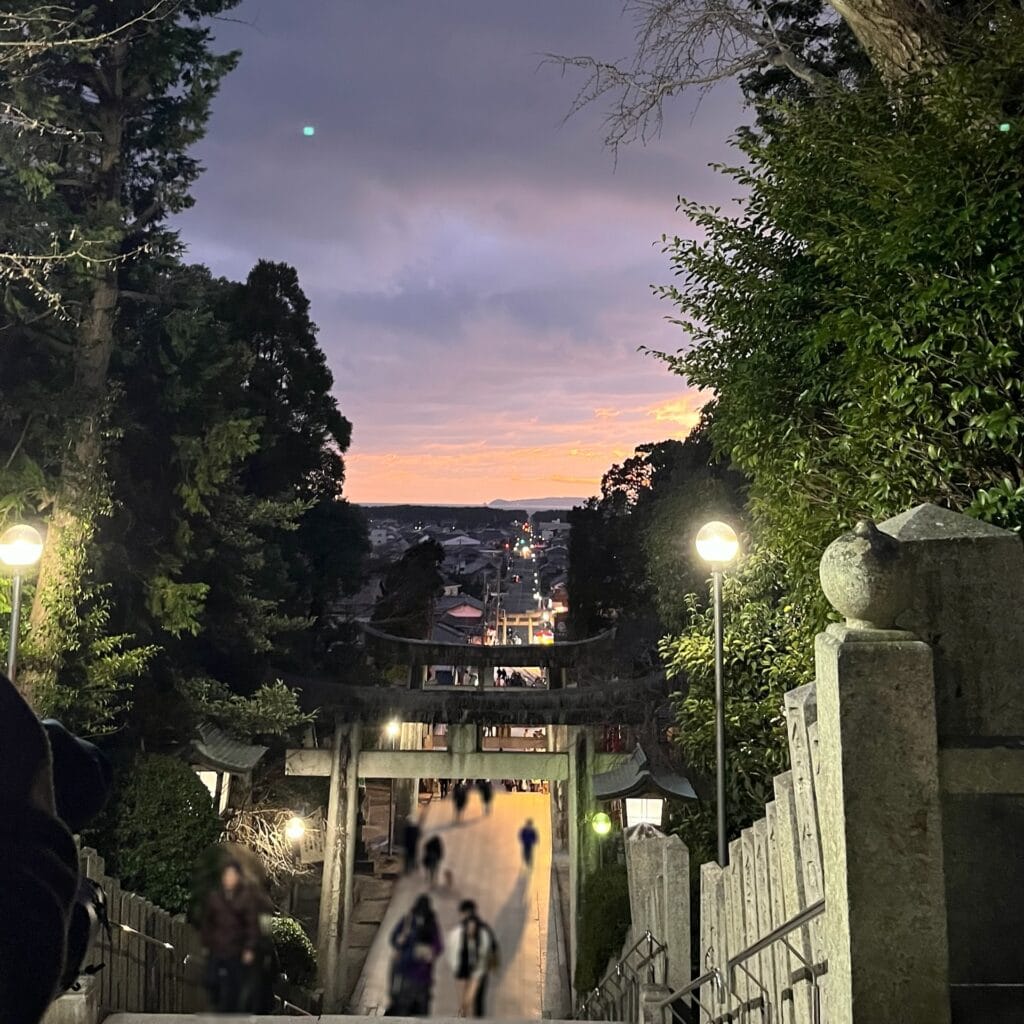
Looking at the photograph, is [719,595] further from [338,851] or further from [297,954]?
[338,851]

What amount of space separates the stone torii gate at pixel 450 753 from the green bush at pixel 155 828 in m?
3.08

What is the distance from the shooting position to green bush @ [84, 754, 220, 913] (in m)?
8.12

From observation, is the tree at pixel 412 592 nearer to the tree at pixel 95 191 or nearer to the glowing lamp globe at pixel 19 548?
the tree at pixel 95 191

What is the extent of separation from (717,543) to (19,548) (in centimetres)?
494

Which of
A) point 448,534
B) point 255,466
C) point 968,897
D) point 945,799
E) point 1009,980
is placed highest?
point 448,534

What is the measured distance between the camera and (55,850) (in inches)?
40.8

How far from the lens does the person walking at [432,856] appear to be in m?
0.81

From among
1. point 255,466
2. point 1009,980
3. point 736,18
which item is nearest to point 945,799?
point 1009,980

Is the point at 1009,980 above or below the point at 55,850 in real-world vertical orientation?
below

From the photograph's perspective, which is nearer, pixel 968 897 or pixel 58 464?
pixel 968 897

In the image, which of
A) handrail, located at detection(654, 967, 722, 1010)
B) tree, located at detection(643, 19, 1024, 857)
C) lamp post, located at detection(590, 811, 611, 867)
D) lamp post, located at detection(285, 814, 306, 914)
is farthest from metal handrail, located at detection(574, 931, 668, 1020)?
lamp post, located at detection(285, 814, 306, 914)

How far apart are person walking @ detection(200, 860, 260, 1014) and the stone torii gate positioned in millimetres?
10853

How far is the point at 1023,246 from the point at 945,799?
7.02 feet

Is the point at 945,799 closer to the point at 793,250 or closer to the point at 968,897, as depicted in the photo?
→ the point at 968,897
